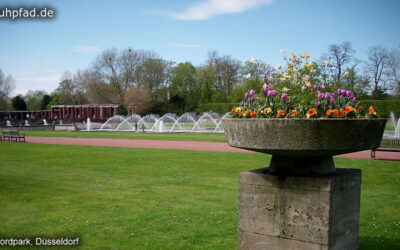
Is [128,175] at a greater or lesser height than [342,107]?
lesser

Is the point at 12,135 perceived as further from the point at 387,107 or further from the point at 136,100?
the point at 387,107

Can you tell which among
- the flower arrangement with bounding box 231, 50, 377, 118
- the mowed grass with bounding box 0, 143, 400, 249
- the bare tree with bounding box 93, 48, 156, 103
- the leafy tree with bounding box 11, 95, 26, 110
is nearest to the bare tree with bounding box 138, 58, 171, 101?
the bare tree with bounding box 93, 48, 156, 103

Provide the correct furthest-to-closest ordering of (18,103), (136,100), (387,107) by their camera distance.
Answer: (18,103), (136,100), (387,107)

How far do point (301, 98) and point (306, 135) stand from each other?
0.59 m

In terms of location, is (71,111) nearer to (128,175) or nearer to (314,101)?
(128,175)

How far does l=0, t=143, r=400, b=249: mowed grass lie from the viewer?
604 cm

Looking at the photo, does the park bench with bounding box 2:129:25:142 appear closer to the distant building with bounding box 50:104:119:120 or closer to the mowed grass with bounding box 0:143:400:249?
the mowed grass with bounding box 0:143:400:249

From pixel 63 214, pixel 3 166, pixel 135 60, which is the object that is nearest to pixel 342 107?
pixel 63 214

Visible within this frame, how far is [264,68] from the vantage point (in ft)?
13.9

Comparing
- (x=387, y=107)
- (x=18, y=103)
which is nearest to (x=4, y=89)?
(x=18, y=103)

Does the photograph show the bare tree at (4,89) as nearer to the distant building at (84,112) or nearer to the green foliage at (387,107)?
the distant building at (84,112)

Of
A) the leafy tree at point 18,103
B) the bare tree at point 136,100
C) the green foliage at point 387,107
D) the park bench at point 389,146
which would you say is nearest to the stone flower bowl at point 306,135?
the park bench at point 389,146

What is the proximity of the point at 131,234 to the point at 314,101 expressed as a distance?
3831 mm

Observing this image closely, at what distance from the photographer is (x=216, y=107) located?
225ft
